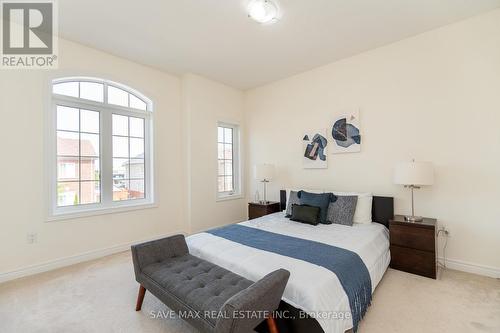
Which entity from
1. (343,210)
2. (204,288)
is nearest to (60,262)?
(204,288)

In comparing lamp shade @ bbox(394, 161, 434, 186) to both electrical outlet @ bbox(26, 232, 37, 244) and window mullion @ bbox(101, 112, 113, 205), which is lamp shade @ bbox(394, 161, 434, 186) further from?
electrical outlet @ bbox(26, 232, 37, 244)

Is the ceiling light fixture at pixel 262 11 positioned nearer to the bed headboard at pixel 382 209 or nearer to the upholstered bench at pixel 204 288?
the upholstered bench at pixel 204 288

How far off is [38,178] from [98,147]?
79 cm

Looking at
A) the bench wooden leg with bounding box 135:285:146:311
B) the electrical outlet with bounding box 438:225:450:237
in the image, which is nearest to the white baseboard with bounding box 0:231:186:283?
the bench wooden leg with bounding box 135:285:146:311

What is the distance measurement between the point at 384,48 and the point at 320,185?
2152 mm

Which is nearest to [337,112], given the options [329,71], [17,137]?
[329,71]

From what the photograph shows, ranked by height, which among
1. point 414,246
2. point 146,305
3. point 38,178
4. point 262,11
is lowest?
point 146,305

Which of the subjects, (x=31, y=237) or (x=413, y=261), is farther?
(x=31, y=237)

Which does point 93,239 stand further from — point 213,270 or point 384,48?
point 384,48

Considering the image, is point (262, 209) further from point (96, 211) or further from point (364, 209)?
point (96, 211)

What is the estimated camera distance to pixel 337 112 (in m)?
3.65

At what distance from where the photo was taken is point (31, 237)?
274 cm

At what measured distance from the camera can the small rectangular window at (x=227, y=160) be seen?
4742 mm

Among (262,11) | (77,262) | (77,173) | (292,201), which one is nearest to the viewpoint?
(262,11)
